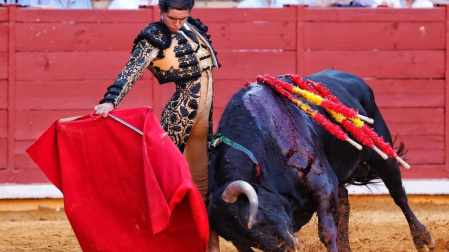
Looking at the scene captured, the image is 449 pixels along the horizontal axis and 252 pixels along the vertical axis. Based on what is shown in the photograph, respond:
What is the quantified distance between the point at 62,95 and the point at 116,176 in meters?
3.22

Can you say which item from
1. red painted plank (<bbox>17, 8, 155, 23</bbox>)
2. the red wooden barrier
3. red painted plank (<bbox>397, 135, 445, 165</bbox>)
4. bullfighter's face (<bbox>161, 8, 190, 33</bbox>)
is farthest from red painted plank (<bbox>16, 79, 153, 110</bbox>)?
bullfighter's face (<bbox>161, 8, 190, 33</bbox>)

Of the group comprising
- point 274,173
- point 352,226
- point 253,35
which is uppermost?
point 253,35

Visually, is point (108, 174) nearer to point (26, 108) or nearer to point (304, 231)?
point (304, 231)

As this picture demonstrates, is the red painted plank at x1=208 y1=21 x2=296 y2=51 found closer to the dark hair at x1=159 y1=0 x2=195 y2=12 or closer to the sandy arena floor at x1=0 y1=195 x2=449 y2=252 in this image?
the sandy arena floor at x1=0 y1=195 x2=449 y2=252

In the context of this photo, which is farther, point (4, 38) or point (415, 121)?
point (415, 121)

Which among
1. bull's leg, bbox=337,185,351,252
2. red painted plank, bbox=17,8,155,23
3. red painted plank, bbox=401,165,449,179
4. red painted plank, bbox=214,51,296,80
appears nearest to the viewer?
bull's leg, bbox=337,185,351,252

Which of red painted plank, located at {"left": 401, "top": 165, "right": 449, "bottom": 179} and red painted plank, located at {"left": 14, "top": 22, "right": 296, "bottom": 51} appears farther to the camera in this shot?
red painted plank, located at {"left": 401, "top": 165, "right": 449, "bottom": 179}

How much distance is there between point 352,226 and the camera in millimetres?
6352

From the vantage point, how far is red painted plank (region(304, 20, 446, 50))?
725cm

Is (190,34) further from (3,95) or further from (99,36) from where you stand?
(3,95)

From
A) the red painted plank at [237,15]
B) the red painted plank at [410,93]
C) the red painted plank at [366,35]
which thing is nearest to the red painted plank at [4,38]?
the red painted plank at [237,15]

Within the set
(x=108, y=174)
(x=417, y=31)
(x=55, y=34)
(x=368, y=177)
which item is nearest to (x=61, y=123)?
(x=108, y=174)

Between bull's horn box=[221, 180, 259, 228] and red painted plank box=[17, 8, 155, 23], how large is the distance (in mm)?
3452

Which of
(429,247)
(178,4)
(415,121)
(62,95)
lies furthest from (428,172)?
(178,4)
